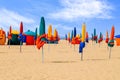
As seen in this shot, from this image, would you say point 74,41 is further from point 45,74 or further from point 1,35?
point 1,35

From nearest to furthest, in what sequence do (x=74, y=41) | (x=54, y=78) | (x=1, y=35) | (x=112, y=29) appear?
(x=54, y=78), (x=112, y=29), (x=74, y=41), (x=1, y=35)

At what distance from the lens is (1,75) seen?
11055mm

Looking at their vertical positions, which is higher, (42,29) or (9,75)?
(42,29)

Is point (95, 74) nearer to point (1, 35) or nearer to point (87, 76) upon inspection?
point (87, 76)

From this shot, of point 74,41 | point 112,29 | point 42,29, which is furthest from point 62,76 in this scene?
point 74,41

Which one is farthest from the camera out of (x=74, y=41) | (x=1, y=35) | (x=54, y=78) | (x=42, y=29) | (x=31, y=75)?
(x=1, y=35)

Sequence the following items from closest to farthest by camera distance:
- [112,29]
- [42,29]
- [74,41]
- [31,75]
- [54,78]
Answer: [54,78]
[31,75]
[42,29]
[112,29]
[74,41]

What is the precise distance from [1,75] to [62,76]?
2.84m

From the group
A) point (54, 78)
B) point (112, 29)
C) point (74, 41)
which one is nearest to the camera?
point (54, 78)

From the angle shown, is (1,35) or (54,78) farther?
(1,35)

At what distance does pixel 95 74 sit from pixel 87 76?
0.70 m

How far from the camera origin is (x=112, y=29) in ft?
62.9

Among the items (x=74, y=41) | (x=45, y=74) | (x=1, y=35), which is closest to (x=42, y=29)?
(x=45, y=74)

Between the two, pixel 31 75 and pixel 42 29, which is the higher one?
pixel 42 29
